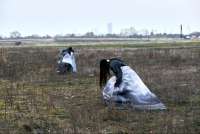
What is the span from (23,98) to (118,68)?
119 inches

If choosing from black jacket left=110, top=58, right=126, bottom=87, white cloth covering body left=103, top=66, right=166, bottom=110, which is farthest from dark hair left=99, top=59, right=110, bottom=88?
white cloth covering body left=103, top=66, right=166, bottom=110

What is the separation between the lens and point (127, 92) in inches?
476

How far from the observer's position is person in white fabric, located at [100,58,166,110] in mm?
11672

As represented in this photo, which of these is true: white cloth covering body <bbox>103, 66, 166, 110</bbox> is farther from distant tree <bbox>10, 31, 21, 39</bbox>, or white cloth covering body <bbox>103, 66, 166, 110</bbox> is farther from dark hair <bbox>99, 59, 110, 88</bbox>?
distant tree <bbox>10, 31, 21, 39</bbox>

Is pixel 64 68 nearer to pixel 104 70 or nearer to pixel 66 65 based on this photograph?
pixel 66 65

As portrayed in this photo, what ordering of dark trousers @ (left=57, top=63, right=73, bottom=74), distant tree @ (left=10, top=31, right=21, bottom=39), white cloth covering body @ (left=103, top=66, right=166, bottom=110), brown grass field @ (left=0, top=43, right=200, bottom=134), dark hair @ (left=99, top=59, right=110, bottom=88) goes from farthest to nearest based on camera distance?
distant tree @ (left=10, top=31, right=21, bottom=39)
dark trousers @ (left=57, top=63, right=73, bottom=74)
dark hair @ (left=99, top=59, right=110, bottom=88)
white cloth covering body @ (left=103, top=66, right=166, bottom=110)
brown grass field @ (left=0, top=43, right=200, bottom=134)

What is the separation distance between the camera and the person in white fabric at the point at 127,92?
11672 mm

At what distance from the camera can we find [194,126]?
9.24 metres

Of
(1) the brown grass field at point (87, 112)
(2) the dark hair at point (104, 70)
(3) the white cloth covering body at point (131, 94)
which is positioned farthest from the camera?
(2) the dark hair at point (104, 70)

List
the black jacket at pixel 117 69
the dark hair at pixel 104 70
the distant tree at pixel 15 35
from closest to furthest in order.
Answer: the black jacket at pixel 117 69
the dark hair at pixel 104 70
the distant tree at pixel 15 35

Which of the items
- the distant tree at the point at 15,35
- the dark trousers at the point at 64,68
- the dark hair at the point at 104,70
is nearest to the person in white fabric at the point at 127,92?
the dark hair at the point at 104,70

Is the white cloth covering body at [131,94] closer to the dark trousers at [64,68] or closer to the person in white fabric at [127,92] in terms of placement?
the person in white fabric at [127,92]

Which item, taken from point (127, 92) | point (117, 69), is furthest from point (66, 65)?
point (127, 92)

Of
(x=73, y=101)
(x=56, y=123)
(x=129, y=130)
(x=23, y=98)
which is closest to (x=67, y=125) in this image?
(x=56, y=123)
